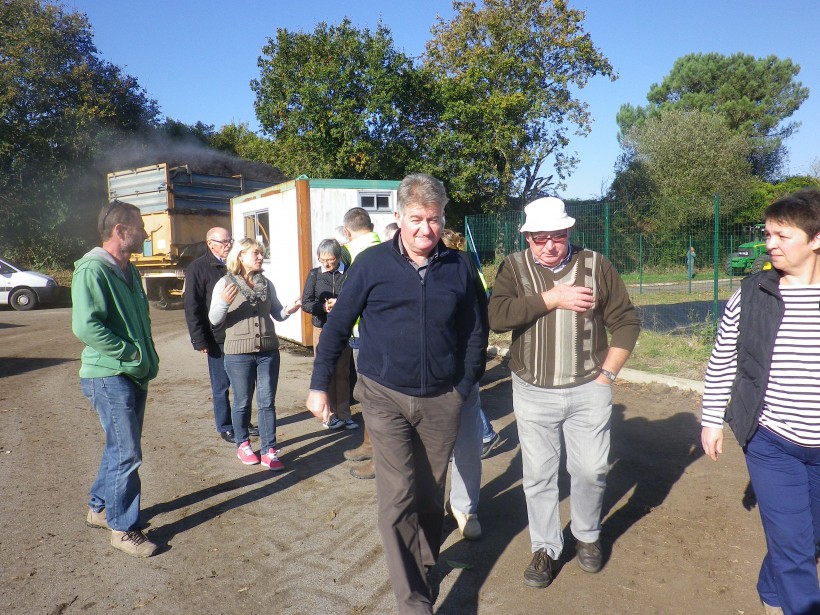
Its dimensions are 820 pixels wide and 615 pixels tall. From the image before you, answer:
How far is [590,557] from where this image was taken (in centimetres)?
346

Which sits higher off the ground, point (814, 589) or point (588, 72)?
point (588, 72)

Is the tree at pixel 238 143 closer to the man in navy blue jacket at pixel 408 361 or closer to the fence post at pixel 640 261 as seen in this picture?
the fence post at pixel 640 261

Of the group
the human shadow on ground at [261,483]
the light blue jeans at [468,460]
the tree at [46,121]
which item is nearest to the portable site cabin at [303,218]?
the human shadow on ground at [261,483]

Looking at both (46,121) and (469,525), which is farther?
(46,121)

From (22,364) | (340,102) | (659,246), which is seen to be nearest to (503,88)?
(340,102)

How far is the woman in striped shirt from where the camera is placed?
99.3 inches

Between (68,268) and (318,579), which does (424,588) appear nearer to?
(318,579)

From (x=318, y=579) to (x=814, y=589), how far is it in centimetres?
229

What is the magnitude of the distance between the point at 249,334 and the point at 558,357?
259 cm

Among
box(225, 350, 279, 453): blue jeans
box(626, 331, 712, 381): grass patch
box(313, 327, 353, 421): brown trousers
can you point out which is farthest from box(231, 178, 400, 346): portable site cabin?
box(225, 350, 279, 453): blue jeans

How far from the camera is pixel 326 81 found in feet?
81.8

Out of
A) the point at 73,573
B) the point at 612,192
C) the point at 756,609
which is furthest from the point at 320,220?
the point at 612,192

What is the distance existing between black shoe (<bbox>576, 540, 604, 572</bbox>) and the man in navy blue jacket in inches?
34.9

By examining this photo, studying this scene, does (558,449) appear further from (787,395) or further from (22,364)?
(22,364)
